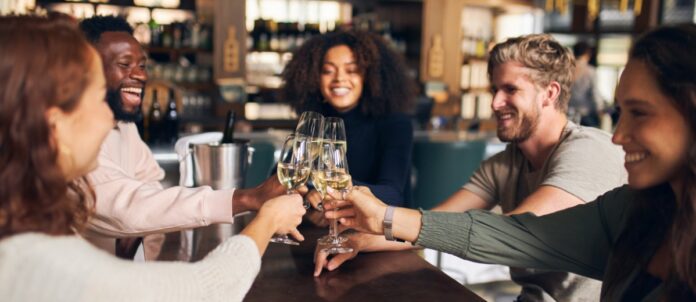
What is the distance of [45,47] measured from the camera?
81 cm

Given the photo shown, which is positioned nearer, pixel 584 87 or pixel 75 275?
pixel 75 275

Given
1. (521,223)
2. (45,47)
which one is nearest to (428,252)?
(521,223)

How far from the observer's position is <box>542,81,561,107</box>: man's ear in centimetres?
196

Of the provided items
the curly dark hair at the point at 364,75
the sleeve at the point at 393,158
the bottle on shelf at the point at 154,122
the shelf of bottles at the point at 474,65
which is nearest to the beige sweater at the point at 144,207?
the sleeve at the point at 393,158

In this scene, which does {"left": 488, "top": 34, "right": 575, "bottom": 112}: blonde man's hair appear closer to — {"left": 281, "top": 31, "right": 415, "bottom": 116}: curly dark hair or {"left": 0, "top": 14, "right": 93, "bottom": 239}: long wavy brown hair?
{"left": 281, "top": 31, "right": 415, "bottom": 116}: curly dark hair

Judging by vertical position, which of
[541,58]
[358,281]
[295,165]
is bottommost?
[358,281]

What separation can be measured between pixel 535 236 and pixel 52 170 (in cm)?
99

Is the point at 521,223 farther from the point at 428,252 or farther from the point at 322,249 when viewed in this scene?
the point at 428,252

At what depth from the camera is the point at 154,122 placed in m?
3.46

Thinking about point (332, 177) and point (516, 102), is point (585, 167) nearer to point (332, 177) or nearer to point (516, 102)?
point (516, 102)

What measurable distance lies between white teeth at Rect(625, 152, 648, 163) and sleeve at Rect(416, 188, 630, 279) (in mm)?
226

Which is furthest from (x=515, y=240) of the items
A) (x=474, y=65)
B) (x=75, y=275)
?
(x=474, y=65)

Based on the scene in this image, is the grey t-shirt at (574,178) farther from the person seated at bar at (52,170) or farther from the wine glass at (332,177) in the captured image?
the person seated at bar at (52,170)

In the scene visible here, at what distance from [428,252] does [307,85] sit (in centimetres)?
132
